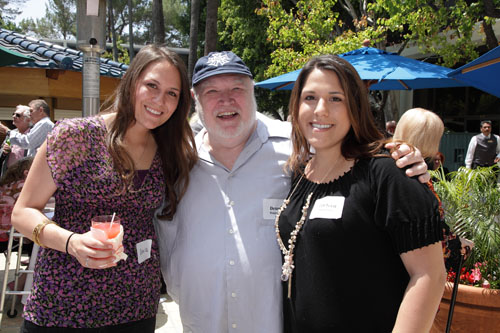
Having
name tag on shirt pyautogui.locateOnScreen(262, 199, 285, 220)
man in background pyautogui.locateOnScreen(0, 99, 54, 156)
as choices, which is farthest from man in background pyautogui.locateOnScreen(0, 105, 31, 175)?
name tag on shirt pyautogui.locateOnScreen(262, 199, 285, 220)

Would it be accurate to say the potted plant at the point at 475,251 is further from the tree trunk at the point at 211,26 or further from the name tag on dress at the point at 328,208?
the tree trunk at the point at 211,26

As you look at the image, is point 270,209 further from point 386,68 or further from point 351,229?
point 386,68

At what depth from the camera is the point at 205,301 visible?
2264mm

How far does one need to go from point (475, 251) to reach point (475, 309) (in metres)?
0.44

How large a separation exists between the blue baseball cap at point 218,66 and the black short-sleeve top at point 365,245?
0.93 m

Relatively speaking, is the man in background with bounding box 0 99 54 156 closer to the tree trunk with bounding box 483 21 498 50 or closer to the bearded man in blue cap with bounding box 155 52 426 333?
the bearded man in blue cap with bounding box 155 52 426 333

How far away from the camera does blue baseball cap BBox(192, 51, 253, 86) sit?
241 cm

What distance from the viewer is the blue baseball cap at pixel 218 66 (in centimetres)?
241

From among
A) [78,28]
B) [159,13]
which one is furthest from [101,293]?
[159,13]

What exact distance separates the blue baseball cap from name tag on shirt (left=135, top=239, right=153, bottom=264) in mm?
925

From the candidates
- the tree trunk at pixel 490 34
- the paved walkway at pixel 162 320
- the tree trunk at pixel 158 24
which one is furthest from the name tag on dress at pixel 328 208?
the tree trunk at pixel 158 24

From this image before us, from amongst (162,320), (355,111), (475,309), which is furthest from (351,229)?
(162,320)

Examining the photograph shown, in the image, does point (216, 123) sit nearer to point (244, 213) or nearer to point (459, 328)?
point (244, 213)

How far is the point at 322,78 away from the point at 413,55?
Result: 1379 centimetres
